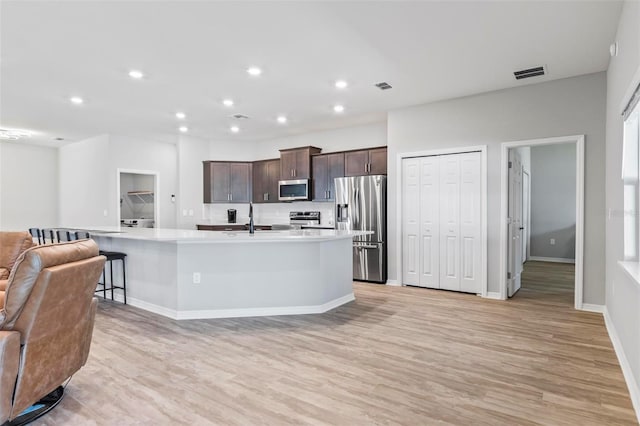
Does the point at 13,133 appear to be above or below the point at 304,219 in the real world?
above

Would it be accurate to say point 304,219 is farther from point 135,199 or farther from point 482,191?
point 135,199

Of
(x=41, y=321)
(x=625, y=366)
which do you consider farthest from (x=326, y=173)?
(x=41, y=321)

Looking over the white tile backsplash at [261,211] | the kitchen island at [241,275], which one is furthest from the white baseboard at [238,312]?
the white tile backsplash at [261,211]

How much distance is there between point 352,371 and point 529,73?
3.78 meters

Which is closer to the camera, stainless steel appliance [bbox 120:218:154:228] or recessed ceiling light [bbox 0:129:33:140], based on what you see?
recessed ceiling light [bbox 0:129:33:140]

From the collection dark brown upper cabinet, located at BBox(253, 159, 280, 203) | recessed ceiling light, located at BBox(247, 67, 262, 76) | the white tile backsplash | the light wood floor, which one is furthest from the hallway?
dark brown upper cabinet, located at BBox(253, 159, 280, 203)

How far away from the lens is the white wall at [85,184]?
722cm

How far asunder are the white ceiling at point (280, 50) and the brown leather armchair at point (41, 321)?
198 centimetres

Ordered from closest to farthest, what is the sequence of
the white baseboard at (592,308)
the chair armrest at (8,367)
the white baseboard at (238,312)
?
the chair armrest at (8,367) → the white baseboard at (238,312) → the white baseboard at (592,308)

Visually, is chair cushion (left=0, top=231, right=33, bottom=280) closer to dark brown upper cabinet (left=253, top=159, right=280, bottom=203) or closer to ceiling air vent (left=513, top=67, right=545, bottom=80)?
dark brown upper cabinet (left=253, top=159, right=280, bottom=203)

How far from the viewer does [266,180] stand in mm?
7594

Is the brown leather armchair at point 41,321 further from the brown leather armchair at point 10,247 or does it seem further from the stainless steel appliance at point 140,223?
the stainless steel appliance at point 140,223

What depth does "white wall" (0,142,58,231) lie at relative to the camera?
7.76 meters

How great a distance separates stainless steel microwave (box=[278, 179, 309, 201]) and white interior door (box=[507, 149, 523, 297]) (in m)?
3.44
